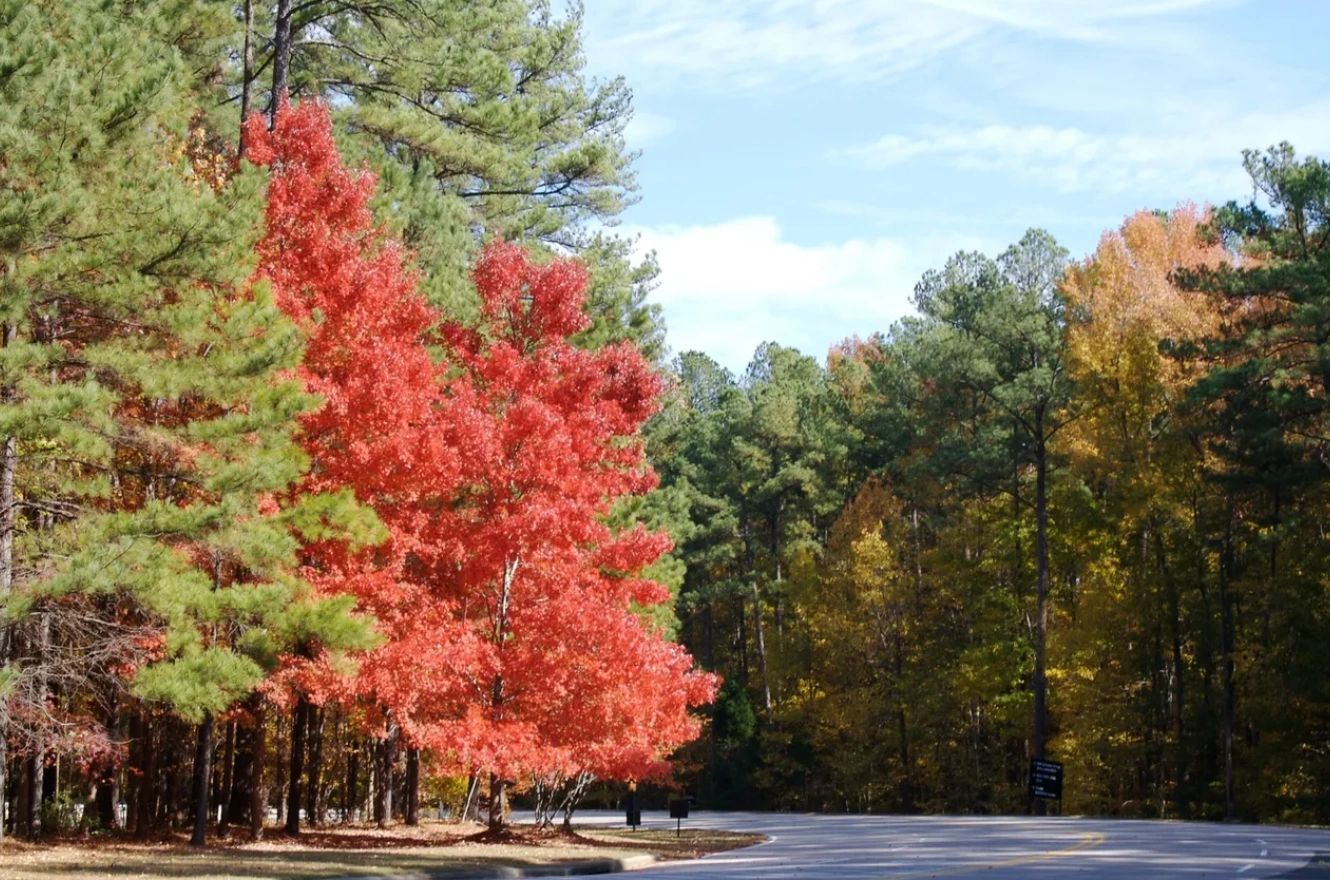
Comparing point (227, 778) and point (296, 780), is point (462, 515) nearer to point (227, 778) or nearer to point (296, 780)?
point (296, 780)

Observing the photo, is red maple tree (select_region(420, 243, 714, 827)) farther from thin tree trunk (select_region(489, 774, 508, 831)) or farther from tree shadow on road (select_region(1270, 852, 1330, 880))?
tree shadow on road (select_region(1270, 852, 1330, 880))

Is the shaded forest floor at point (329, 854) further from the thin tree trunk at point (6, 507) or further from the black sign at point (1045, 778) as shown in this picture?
the black sign at point (1045, 778)

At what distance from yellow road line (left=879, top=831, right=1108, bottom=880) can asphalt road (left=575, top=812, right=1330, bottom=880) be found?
0.01 metres

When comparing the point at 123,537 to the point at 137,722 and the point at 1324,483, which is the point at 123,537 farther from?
the point at 1324,483

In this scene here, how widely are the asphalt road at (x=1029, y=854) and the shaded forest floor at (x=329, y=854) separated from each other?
7.25 feet

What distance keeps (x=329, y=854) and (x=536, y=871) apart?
3496mm

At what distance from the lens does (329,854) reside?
2216 centimetres

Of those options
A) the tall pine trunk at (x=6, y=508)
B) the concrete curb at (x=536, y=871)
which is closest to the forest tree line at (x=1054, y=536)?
the concrete curb at (x=536, y=871)

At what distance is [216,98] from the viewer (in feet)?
93.6

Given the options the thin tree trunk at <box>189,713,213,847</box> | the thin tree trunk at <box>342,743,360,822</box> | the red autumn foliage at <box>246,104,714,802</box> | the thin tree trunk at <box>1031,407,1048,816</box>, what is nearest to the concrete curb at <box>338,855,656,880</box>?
the red autumn foliage at <box>246,104,714,802</box>

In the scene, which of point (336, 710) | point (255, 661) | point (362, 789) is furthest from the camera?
point (362, 789)

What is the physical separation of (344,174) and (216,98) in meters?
5.92

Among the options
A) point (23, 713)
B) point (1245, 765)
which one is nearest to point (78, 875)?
point (23, 713)

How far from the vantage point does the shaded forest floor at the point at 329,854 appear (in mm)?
17750
